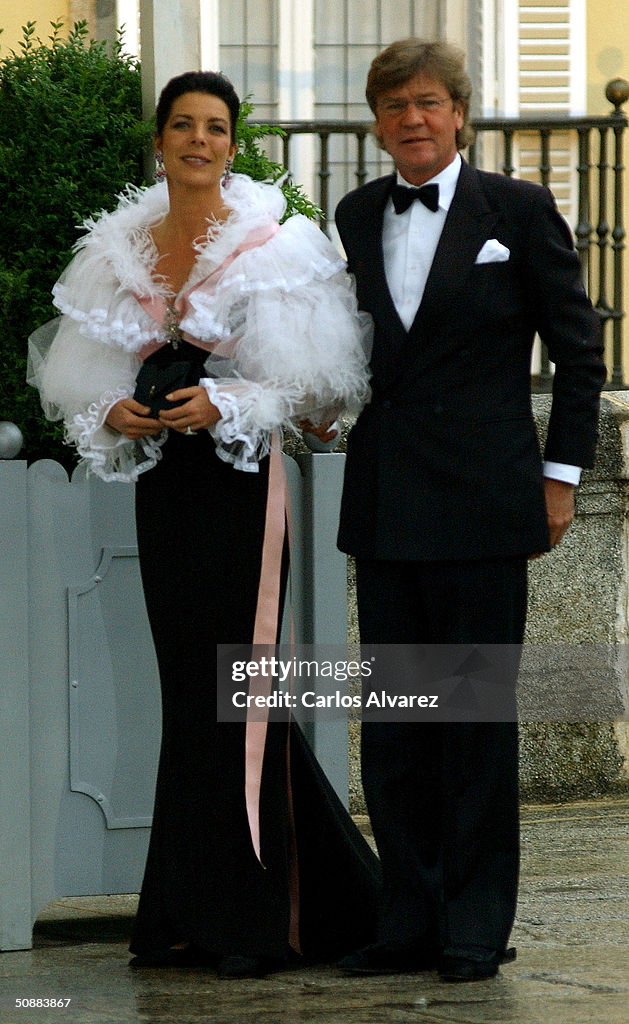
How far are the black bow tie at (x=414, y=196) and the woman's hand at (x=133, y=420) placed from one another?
683 millimetres

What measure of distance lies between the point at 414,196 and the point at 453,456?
555 millimetres

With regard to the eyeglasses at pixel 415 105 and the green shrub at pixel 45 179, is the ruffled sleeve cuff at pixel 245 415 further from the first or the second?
the green shrub at pixel 45 179

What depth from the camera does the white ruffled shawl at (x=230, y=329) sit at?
140 inches

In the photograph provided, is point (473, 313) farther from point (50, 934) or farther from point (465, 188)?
point (50, 934)

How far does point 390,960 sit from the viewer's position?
3.62 meters

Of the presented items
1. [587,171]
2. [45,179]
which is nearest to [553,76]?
[587,171]

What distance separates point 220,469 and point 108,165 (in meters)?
1.31

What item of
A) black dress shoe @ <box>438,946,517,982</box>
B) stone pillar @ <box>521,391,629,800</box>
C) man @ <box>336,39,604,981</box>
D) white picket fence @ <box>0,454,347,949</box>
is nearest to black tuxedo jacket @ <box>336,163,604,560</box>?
man @ <box>336,39,604,981</box>

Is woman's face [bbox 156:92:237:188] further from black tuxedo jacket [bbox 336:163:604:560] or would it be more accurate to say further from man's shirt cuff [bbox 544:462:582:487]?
man's shirt cuff [bbox 544:462:582:487]

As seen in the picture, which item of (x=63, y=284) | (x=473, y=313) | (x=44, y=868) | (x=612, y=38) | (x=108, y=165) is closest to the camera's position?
(x=473, y=313)

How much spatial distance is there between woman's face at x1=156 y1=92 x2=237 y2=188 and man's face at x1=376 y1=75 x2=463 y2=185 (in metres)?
0.34

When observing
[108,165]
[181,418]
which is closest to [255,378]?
[181,418]

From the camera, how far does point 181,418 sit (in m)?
3.52

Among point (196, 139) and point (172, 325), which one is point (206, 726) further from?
point (196, 139)
